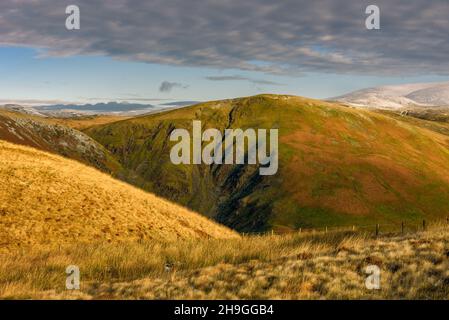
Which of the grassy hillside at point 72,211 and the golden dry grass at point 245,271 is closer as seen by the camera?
the golden dry grass at point 245,271

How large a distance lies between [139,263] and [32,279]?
180 inches

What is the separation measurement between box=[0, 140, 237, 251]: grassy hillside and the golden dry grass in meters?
7.56

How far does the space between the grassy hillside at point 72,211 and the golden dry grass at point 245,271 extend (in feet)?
24.8

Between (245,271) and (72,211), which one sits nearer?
(245,271)

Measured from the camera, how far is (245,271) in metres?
16.4

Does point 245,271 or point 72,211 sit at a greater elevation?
point 245,271

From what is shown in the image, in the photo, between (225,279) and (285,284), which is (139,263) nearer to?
(225,279)

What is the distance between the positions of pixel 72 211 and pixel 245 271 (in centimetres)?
2126

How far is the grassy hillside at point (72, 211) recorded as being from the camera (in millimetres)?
30094

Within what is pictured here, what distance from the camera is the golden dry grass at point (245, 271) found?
13688 millimetres

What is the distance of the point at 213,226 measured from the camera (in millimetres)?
44969

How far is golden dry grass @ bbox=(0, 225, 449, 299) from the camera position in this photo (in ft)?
44.9

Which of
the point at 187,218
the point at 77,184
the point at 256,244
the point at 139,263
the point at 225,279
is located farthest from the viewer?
the point at 187,218
